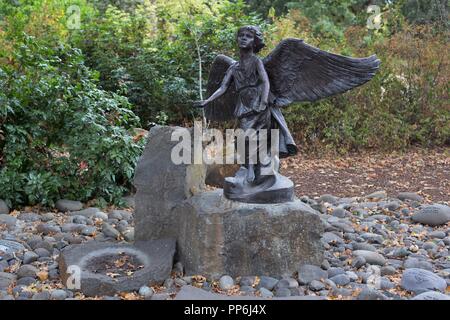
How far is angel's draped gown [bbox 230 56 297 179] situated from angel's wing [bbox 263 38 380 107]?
126 mm

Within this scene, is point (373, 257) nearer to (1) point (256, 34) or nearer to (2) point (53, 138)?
(1) point (256, 34)

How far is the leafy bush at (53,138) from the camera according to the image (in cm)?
643

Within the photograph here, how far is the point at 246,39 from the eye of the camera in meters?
4.27

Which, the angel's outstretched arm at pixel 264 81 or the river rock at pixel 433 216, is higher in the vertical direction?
the angel's outstretched arm at pixel 264 81

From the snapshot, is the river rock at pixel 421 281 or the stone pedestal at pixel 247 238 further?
the stone pedestal at pixel 247 238

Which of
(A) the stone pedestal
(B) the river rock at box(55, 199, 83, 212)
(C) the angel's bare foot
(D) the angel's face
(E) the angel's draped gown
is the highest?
(D) the angel's face

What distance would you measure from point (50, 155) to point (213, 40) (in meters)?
4.25

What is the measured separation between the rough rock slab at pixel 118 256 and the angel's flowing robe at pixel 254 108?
3.86 feet

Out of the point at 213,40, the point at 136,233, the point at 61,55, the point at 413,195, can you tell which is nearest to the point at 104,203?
the point at 136,233

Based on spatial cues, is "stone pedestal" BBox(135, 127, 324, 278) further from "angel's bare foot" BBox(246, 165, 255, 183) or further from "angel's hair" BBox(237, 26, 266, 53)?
"angel's hair" BBox(237, 26, 266, 53)

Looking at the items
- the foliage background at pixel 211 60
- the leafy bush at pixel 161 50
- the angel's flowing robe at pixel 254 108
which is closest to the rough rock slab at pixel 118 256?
the angel's flowing robe at pixel 254 108

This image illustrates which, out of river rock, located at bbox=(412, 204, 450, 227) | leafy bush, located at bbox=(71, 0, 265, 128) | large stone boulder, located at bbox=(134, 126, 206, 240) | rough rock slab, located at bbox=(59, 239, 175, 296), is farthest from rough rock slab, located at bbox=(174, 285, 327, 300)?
leafy bush, located at bbox=(71, 0, 265, 128)

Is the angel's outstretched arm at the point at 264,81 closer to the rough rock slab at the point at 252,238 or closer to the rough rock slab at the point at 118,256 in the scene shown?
the rough rock slab at the point at 252,238

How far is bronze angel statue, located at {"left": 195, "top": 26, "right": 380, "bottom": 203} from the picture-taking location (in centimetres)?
430
